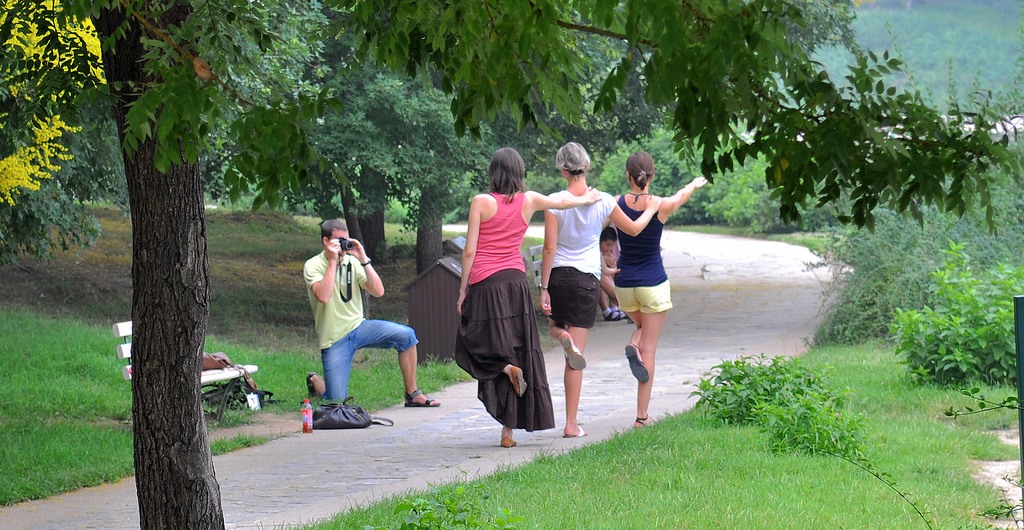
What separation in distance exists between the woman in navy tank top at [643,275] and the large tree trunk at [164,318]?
397cm

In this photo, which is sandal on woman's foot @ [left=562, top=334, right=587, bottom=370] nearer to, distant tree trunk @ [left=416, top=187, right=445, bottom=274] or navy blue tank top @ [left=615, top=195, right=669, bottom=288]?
navy blue tank top @ [left=615, top=195, right=669, bottom=288]

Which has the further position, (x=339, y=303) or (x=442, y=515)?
Answer: (x=339, y=303)

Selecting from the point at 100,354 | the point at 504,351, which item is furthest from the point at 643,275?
the point at 100,354

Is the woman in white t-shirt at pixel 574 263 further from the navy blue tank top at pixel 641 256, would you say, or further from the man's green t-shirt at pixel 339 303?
the man's green t-shirt at pixel 339 303

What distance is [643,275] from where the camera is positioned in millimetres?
8406

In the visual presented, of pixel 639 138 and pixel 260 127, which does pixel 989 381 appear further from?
pixel 639 138

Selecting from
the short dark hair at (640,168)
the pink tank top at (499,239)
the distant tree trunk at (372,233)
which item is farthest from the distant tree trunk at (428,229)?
the pink tank top at (499,239)

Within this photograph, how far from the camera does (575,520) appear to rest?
5.58m

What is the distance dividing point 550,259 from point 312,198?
9.03 metres

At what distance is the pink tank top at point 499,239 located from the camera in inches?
319

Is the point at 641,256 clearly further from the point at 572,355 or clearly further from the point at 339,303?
the point at 339,303

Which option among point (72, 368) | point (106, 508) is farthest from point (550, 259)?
point (72, 368)

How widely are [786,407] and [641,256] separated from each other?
60.9 inches

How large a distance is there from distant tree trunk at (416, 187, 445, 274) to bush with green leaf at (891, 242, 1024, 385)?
7793 millimetres
